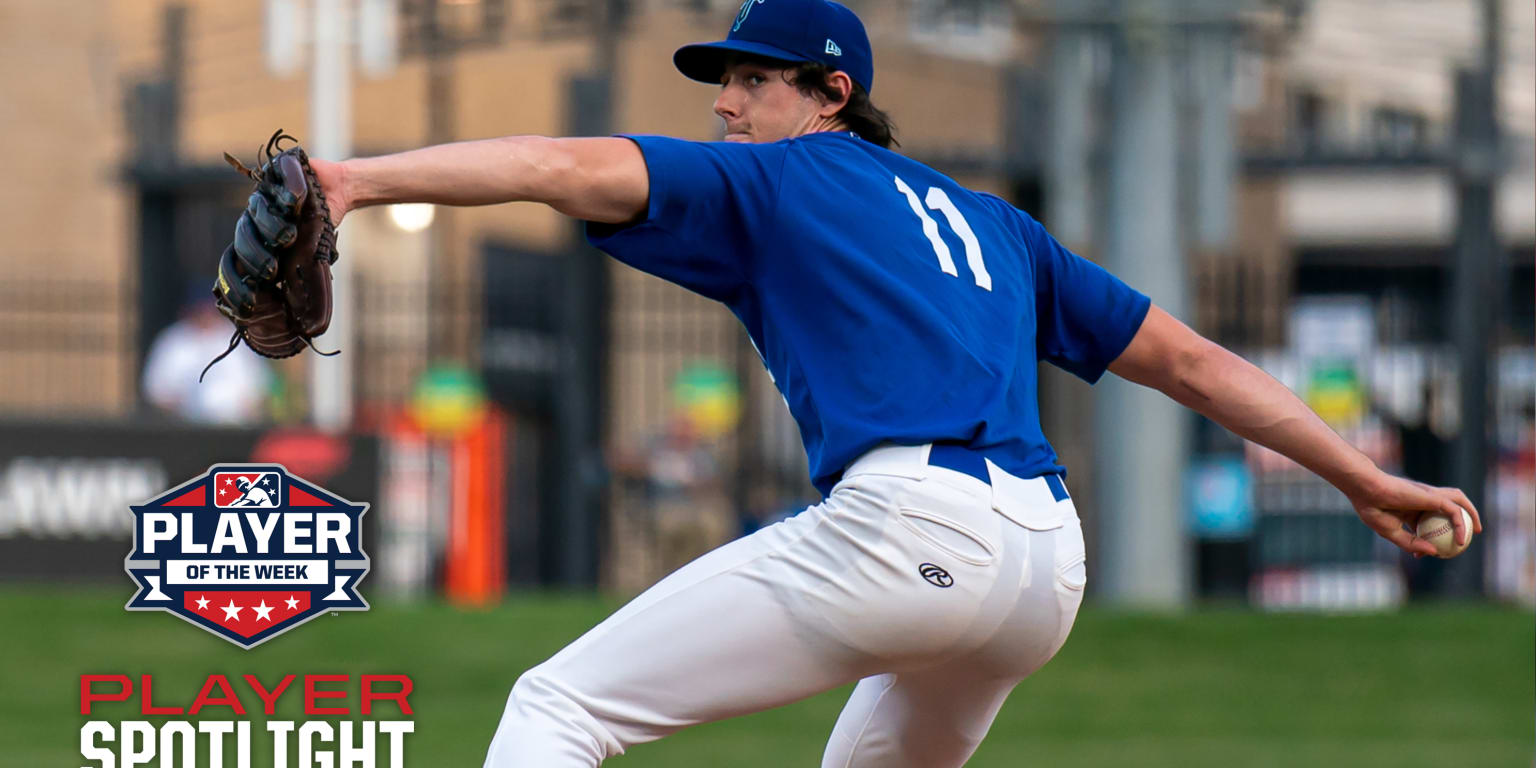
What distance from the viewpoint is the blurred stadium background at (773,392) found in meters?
11.6

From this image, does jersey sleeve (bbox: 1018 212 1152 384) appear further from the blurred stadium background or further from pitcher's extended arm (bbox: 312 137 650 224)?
the blurred stadium background

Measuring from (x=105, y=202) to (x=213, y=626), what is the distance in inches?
864

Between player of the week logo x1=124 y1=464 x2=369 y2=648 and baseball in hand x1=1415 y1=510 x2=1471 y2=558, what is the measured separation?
239 centimetres

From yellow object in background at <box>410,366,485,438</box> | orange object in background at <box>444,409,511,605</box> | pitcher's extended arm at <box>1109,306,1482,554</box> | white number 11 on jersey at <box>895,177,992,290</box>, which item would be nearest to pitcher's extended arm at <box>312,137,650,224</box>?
white number 11 on jersey at <box>895,177,992,290</box>

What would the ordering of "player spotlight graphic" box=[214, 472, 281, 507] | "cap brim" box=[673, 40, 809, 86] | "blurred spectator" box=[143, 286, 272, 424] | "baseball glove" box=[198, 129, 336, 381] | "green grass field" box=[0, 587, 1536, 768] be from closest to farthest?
"baseball glove" box=[198, 129, 336, 381], "cap brim" box=[673, 40, 809, 86], "player spotlight graphic" box=[214, 472, 281, 507], "green grass field" box=[0, 587, 1536, 768], "blurred spectator" box=[143, 286, 272, 424]

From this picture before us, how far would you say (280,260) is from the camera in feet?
12.0

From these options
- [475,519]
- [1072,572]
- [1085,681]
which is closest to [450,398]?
[475,519]

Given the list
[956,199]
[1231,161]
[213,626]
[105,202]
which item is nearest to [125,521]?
[1231,161]

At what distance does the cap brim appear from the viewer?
411 centimetres

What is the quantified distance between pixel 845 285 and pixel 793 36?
0.58 m

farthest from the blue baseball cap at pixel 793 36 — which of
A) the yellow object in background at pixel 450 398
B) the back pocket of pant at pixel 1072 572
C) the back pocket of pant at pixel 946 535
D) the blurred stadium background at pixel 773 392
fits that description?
the yellow object in background at pixel 450 398

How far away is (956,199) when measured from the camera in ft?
13.7

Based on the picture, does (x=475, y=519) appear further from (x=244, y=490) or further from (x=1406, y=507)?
(x=1406, y=507)

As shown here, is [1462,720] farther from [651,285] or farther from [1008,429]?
[651,285]
